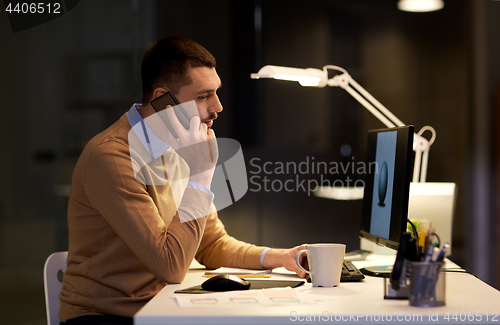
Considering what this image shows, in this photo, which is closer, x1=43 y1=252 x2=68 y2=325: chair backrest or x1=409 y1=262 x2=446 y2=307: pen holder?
x1=409 y1=262 x2=446 y2=307: pen holder

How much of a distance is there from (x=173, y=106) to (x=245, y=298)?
67 cm

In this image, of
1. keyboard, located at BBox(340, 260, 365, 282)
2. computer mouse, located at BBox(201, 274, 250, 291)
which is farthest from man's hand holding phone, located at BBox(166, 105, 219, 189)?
keyboard, located at BBox(340, 260, 365, 282)

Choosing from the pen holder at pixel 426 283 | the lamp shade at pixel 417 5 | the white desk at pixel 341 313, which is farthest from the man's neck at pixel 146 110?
the lamp shade at pixel 417 5

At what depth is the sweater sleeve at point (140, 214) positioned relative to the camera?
1.17 meters

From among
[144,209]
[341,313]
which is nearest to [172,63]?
[144,209]

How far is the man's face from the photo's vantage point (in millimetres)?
1462

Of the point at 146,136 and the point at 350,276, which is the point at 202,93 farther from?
the point at 350,276

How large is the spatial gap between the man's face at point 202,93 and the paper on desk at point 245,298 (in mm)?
624

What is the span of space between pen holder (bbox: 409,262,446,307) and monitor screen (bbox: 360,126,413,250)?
10.8 inches

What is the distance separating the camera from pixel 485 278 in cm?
234

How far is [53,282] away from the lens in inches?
55.7

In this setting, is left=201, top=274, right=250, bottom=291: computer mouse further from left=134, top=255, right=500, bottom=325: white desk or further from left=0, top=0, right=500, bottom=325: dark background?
left=0, top=0, right=500, bottom=325: dark background

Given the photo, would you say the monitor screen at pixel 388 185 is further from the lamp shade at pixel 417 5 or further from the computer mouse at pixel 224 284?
the lamp shade at pixel 417 5

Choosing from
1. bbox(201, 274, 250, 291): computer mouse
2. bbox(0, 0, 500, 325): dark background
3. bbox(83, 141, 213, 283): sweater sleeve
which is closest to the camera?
bbox(201, 274, 250, 291): computer mouse
